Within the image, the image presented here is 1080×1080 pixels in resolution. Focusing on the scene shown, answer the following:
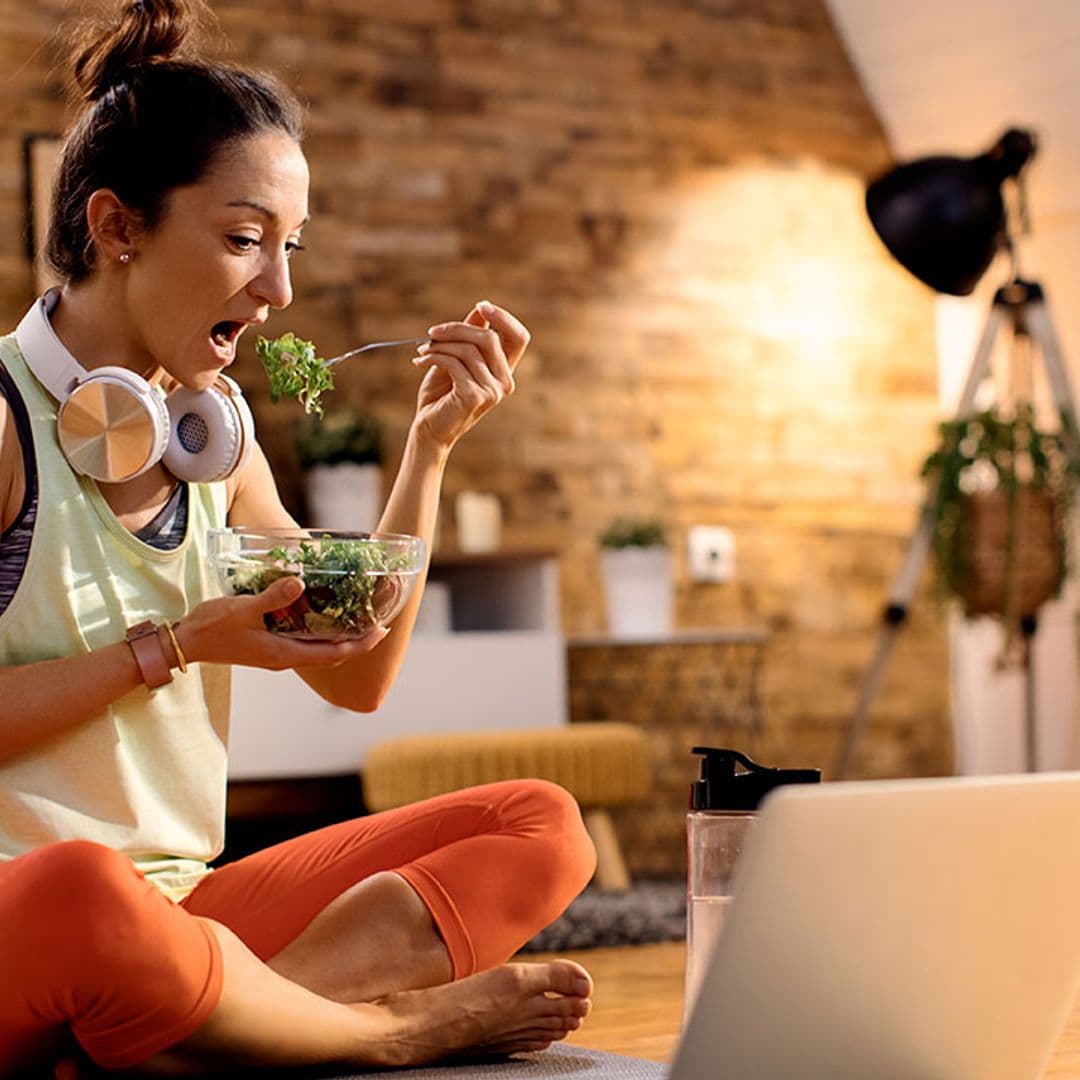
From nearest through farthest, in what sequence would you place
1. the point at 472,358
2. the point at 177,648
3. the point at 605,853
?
the point at 177,648 → the point at 472,358 → the point at 605,853

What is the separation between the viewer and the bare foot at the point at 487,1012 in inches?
65.5

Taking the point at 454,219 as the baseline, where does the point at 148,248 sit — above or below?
below

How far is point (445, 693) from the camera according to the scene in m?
3.88

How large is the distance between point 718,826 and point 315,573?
404mm

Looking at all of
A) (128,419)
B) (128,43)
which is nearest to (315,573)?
(128,419)

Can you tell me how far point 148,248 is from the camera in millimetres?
1700

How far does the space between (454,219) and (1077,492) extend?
1.58 m

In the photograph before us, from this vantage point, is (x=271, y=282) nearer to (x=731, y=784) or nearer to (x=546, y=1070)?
(x=731, y=784)

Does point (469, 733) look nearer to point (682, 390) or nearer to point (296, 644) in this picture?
point (682, 390)

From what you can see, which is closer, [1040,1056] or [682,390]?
[1040,1056]

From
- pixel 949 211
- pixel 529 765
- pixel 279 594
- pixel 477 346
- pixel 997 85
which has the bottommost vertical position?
pixel 529 765

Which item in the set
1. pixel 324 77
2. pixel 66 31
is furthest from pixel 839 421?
pixel 66 31

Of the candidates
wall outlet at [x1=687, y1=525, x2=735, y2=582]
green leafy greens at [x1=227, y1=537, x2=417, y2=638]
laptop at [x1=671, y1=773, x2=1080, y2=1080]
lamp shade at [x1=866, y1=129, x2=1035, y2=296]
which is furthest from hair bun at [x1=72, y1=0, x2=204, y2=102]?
wall outlet at [x1=687, y1=525, x2=735, y2=582]

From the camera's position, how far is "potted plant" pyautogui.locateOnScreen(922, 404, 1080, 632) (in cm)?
423
